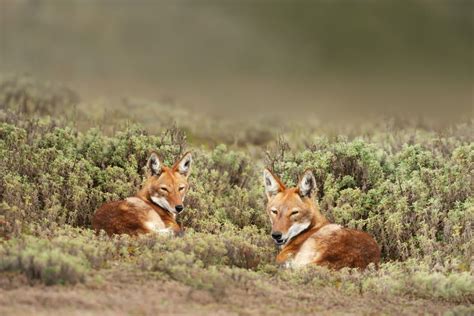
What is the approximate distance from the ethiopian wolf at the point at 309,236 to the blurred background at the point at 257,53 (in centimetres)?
1492

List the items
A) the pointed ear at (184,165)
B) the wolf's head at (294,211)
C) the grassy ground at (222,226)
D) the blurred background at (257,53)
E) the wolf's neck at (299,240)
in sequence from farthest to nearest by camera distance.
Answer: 1. the blurred background at (257,53)
2. the pointed ear at (184,165)
3. the wolf's head at (294,211)
4. the wolf's neck at (299,240)
5. the grassy ground at (222,226)

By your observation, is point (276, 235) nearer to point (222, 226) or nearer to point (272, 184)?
point (272, 184)

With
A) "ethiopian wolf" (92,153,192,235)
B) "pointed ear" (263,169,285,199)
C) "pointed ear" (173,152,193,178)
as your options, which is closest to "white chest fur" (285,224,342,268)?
"pointed ear" (263,169,285,199)

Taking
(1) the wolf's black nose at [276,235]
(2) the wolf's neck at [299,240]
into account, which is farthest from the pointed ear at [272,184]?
(1) the wolf's black nose at [276,235]

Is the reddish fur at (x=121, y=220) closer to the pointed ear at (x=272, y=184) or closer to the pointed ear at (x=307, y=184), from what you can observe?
the pointed ear at (x=272, y=184)

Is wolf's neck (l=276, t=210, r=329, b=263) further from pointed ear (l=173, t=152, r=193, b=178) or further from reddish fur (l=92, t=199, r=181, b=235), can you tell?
pointed ear (l=173, t=152, r=193, b=178)

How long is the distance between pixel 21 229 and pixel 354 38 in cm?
5509

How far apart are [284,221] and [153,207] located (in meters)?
1.80

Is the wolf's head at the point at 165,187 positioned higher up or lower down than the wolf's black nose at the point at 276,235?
higher up

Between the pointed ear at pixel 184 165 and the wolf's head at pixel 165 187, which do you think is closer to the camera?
the wolf's head at pixel 165 187

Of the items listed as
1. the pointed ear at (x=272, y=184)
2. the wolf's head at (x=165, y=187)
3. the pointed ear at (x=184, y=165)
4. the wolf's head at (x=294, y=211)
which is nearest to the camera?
the wolf's head at (x=294, y=211)

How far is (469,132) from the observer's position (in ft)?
59.0

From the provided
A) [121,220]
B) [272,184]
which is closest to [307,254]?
[272,184]

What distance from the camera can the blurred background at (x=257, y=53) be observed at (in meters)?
37.2
